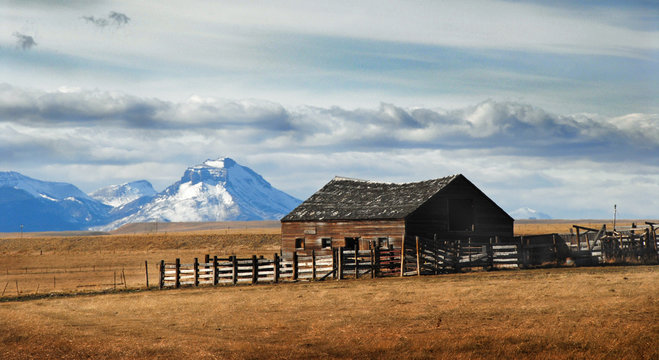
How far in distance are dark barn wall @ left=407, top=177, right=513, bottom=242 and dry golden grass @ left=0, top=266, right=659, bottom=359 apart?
Result: 11341 mm

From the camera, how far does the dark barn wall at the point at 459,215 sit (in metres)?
45.5

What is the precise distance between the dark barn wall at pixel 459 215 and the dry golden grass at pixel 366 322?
11.3 meters

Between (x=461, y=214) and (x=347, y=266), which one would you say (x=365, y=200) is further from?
(x=347, y=266)

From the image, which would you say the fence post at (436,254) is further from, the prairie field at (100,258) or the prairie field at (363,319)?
the prairie field at (100,258)

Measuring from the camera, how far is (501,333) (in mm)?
18734

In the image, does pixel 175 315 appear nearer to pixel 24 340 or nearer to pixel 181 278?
pixel 24 340

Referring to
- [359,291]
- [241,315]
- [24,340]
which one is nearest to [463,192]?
[359,291]

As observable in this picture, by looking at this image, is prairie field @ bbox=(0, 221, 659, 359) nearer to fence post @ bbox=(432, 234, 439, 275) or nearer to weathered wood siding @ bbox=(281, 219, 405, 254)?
fence post @ bbox=(432, 234, 439, 275)

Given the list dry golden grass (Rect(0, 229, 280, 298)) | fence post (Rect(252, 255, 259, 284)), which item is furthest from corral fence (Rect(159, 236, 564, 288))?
dry golden grass (Rect(0, 229, 280, 298))

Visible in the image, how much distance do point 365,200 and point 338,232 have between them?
3491 millimetres

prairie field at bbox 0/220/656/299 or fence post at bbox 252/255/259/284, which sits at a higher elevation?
fence post at bbox 252/255/259/284

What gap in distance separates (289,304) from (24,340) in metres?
10.2

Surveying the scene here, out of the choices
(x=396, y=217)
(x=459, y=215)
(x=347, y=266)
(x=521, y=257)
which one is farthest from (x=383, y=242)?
(x=521, y=257)

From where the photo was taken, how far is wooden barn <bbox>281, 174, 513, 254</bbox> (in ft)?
149
